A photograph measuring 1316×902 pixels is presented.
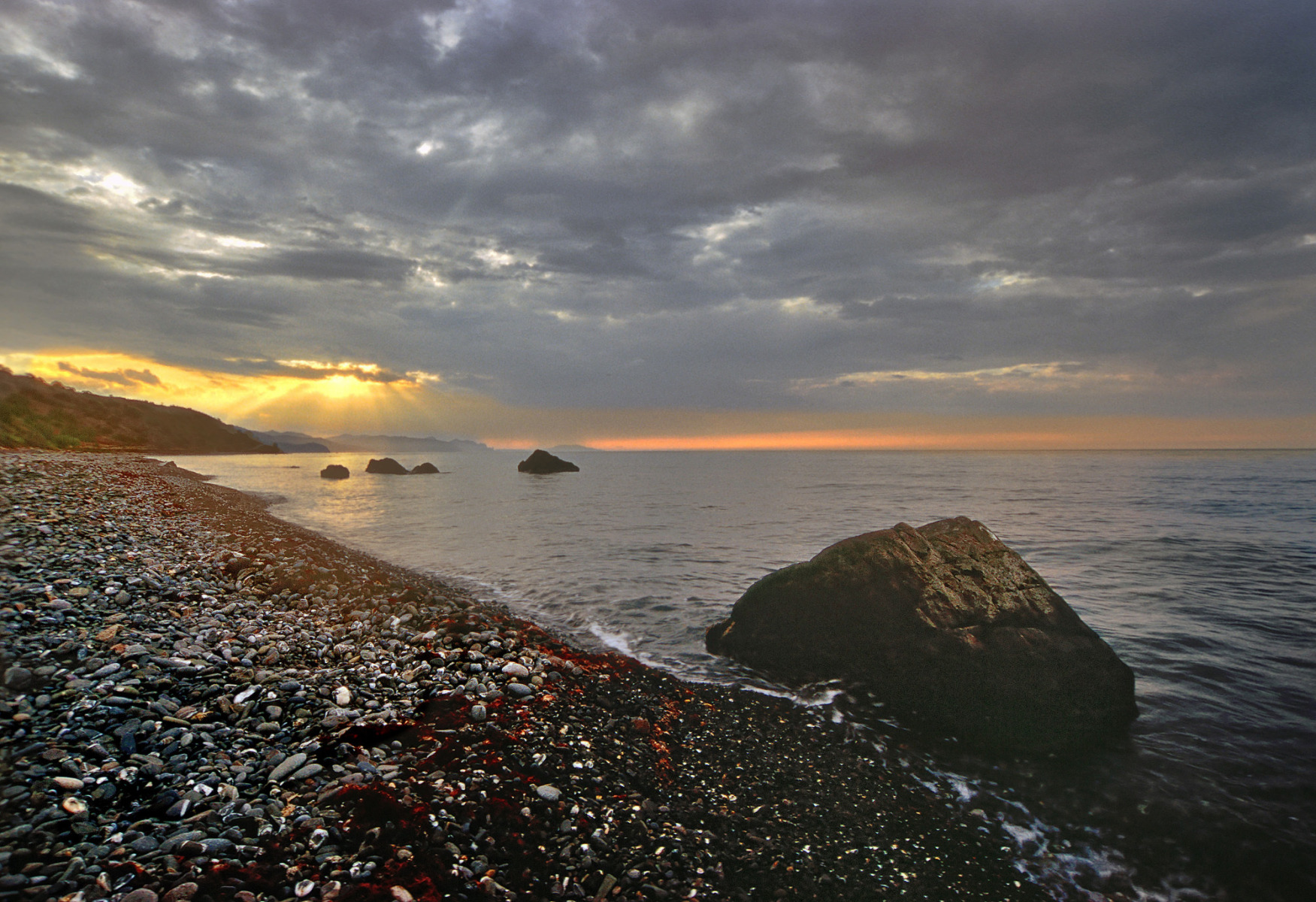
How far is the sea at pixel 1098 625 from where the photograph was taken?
627 cm

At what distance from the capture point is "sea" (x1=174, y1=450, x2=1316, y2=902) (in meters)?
6.27

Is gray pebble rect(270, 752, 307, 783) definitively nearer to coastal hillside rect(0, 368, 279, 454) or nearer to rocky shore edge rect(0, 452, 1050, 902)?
rocky shore edge rect(0, 452, 1050, 902)

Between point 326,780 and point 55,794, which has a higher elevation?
point 55,794

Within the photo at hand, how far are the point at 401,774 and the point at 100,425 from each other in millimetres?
127804

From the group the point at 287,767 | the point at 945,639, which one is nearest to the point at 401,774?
the point at 287,767

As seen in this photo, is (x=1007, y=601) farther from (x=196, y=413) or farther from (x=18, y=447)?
(x=196, y=413)

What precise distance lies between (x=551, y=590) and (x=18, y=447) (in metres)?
68.0

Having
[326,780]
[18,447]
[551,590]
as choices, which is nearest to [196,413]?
[18,447]

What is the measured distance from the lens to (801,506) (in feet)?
145

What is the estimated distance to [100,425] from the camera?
9369 cm

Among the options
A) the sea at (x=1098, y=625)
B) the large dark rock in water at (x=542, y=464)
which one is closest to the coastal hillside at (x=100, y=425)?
the sea at (x=1098, y=625)

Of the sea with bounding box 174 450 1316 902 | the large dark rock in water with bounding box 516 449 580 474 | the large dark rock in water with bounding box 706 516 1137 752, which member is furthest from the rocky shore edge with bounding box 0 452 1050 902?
the large dark rock in water with bounding box 516 449 580 474

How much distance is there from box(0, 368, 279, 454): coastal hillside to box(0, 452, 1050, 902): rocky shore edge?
60959 millimetres

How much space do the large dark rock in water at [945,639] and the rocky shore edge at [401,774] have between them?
1.87 meters
